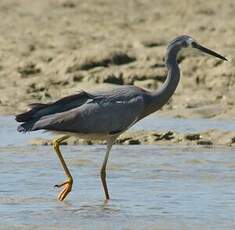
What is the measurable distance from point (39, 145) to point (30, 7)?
945 centimetres

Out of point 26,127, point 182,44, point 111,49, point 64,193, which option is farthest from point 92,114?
point 111,49

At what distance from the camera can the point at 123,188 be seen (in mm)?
10195

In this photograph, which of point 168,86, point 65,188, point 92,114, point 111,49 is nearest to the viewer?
point 65,188

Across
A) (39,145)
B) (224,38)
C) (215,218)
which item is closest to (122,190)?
(215,218)

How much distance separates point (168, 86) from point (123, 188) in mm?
1096

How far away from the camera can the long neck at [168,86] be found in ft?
33.8

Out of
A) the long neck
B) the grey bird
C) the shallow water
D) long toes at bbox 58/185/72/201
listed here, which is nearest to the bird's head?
the long neck

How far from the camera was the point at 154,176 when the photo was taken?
10.8 metres

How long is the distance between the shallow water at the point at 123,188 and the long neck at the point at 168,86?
776 mm

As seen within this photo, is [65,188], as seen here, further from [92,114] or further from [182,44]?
[182,44]

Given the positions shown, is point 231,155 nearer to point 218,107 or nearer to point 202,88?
point 218,107

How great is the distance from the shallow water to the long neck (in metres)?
0.78

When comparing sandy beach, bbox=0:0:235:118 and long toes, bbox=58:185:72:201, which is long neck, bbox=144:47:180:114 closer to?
long toes, bbox=58:185:72:201

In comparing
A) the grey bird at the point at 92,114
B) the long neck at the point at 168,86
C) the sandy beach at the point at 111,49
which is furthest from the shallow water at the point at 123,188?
the sandy beach at the point at 111,49
